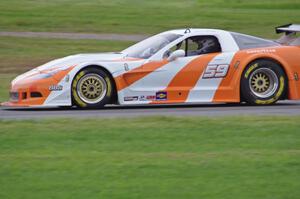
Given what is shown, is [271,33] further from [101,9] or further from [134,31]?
[101,9]

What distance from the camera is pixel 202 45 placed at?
13.5 meters

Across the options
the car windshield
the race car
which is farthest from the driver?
the car windshield

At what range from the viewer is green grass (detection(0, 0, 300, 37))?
29906 mm

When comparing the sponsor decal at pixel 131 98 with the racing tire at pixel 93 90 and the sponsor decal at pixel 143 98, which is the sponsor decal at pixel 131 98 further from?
the racing tire at pixel 93 90

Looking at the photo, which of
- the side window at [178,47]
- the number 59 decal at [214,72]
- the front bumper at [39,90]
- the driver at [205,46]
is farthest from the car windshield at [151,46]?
the front bumper at [39,90]

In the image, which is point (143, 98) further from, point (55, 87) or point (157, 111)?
point (55, 87)

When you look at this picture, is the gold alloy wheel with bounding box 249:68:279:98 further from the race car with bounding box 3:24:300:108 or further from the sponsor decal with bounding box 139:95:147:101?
the sponsor decal with bounding box 139:95:147:101

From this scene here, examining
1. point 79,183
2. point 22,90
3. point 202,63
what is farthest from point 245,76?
point 79,183

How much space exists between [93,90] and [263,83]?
8.67 feet

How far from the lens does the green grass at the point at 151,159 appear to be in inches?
276

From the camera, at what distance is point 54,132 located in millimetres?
9930

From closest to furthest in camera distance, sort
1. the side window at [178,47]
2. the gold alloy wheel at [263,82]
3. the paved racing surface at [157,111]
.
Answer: the paved racing surface at [157,111] → the side window at [178,47] → the gold alloy wheel at [263,82]

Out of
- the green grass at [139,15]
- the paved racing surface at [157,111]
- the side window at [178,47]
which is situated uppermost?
the green grass at [139,15]

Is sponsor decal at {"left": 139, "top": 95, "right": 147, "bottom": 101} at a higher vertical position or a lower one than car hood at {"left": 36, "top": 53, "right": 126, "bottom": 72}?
lower
